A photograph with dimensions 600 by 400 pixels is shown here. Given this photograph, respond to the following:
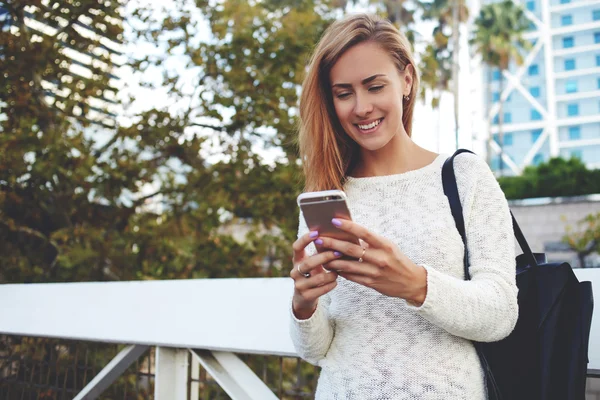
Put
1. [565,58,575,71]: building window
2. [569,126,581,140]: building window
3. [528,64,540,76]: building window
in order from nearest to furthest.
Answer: [569,126,581,140]: building window < [565,58,575,71]: building window < [528,64,540,76]: building window

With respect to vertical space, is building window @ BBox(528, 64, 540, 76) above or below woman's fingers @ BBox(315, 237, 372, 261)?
above

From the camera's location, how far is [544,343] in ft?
3.88

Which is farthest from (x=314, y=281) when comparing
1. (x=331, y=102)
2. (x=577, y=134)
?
(x=577, y=134)

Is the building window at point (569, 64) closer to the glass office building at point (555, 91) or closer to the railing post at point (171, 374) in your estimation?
the glass office building at point (555, 91)

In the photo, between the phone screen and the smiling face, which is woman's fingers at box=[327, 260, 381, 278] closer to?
the phone screen

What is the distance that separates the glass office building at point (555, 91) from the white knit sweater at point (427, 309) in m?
56.4

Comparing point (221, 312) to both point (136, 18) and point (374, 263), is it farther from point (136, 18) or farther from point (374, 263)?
point (136, 18)

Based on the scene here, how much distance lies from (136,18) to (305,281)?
4.68 meters

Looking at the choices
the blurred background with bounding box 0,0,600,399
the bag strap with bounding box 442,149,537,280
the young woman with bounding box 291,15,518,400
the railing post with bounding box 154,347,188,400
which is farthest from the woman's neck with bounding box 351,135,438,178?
the blurred background with bounding box 0,0,600,399

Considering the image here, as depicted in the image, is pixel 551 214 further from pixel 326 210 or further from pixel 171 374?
pixel 326 210

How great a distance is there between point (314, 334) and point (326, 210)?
427 mm

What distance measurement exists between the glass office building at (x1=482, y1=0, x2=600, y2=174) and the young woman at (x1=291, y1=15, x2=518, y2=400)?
56258 millimetres

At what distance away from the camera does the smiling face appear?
56.2 inches

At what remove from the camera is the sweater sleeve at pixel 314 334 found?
4.51 ft
